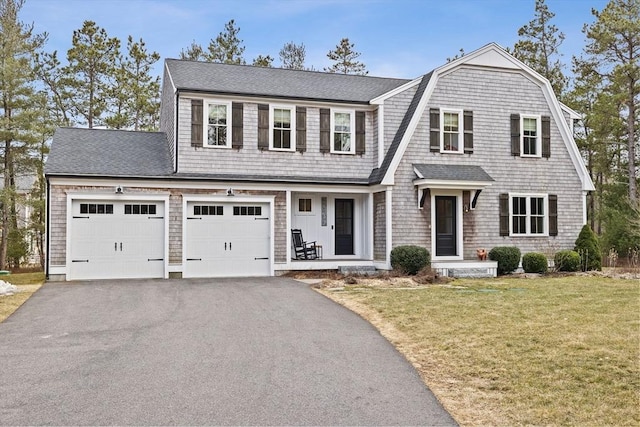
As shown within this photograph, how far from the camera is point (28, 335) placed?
879 cm

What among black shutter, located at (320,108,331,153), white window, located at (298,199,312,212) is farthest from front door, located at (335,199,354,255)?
black shutter, located at (320,108,331,153)

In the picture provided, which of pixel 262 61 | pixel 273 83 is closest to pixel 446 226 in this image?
pixel 273 83

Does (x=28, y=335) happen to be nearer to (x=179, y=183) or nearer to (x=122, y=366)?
(x=122, y=366)

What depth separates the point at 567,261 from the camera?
18.2m

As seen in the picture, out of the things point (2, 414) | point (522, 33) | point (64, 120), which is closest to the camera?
point (2, 414)

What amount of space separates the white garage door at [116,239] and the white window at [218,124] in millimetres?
2528

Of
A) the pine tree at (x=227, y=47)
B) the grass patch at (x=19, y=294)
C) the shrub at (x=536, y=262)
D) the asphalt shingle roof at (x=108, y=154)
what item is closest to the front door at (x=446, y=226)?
the shrub at (x=536, y=262)

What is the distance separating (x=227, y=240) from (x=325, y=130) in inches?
184

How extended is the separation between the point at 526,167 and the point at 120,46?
21787 mm

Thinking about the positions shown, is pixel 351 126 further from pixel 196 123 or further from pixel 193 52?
pixel 193 52

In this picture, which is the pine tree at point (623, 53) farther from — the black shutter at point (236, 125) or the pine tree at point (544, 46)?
the black shutter at point (236, 125)

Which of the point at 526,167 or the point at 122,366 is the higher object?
the point at 526,167

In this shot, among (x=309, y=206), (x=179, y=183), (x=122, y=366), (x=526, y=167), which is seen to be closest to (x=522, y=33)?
(x=526, y=167)

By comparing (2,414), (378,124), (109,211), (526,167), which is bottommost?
(2,414)
